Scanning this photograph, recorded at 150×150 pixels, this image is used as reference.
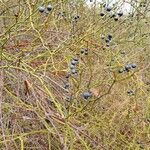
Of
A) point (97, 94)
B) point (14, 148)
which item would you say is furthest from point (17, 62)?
point (97, 94)

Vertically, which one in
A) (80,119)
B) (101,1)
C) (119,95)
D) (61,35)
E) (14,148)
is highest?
(101,1)

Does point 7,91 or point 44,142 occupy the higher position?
point 7,91

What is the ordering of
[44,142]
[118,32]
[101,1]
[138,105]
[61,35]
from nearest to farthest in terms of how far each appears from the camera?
[44,142] → [138,105] → [61,35] → [101,1] → [118,32]

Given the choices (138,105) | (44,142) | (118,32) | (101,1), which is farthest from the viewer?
(118,32)

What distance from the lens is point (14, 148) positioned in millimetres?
1971

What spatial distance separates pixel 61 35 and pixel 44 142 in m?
0.83

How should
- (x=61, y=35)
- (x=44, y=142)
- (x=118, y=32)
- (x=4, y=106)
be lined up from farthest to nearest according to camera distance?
(x=118, y=32) < (x=61, y=35) < (x=44, y=142) < (x=4, y=106)

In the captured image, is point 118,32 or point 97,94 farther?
point 118,32

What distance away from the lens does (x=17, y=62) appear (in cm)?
198

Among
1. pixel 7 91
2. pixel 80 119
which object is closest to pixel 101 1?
pixel 80 119

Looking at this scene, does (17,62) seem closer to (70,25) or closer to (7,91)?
(7,91)

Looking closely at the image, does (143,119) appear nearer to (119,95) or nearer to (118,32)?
(119,95)

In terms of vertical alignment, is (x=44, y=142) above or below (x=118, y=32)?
below

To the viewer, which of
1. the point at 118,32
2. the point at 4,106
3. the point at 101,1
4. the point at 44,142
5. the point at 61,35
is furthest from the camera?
the point at 118,32
